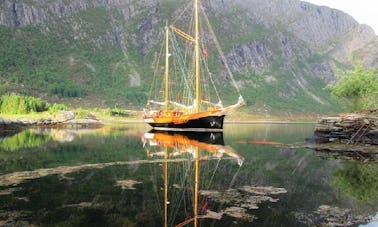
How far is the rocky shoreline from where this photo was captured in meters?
87.9

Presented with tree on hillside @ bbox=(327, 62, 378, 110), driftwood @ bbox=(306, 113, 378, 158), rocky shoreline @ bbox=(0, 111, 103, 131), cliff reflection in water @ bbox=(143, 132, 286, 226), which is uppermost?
tree on hillside @ bbox=(327, 62, 378, 110)

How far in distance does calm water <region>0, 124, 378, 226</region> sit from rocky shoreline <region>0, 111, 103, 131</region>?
193 ft

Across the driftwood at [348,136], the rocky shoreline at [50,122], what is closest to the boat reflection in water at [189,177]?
the driftwood at [348,136]

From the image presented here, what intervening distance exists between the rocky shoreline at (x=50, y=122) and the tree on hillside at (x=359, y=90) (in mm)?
63318

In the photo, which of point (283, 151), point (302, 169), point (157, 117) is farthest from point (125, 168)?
point (157, 117)

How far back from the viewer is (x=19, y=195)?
1923 cm

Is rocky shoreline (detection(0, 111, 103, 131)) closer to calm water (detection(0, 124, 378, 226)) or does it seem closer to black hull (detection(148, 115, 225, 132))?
black hull (detection(148, 115, 225, 132))

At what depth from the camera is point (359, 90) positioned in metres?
61.4

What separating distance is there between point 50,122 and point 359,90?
2987 inches

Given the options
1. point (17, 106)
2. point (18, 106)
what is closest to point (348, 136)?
point (18, 106)

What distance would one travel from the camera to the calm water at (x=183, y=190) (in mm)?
15867

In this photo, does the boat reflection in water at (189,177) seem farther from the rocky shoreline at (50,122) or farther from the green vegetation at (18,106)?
the green vegetation at (18,106)

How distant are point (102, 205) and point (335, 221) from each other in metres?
9.86

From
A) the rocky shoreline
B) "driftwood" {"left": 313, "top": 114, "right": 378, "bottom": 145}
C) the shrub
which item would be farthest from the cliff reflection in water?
the shrub
